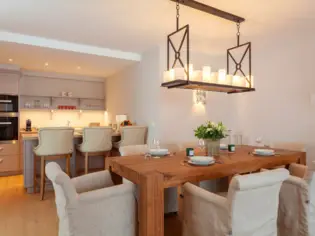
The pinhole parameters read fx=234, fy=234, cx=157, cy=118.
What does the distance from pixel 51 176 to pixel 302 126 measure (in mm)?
3622

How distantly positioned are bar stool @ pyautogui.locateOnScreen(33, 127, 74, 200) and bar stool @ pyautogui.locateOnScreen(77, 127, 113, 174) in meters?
0.23

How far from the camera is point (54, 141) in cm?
353

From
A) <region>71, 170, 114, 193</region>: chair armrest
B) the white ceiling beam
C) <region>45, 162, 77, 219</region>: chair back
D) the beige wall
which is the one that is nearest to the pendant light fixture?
the beige wall

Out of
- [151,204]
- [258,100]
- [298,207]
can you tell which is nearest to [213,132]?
[298,207]

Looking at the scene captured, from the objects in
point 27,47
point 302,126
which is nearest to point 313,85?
point 302,126

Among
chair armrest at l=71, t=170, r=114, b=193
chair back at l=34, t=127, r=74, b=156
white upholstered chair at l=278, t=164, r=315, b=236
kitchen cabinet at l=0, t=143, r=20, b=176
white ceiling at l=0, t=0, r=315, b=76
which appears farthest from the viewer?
kitchen cabinet at l=0, t=143, r=20, b=176

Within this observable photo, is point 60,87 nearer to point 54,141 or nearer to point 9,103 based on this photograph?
point 9,103

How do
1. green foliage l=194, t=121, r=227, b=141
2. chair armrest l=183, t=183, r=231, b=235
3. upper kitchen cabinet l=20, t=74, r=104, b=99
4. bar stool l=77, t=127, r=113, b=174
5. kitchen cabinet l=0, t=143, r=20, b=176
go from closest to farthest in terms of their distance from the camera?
chair armrest l=183, t=183, r=231, b=235 < green foliage l=194, t=121, r=227, b=141 < bar stool l=77, t=127, r=113, b=174 < kitchen cabinet l=0, t=143, r=20, b=176 < upper kitchen cabinet l=20, t=74, r=104, b=99

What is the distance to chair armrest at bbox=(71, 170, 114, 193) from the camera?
2037 mm

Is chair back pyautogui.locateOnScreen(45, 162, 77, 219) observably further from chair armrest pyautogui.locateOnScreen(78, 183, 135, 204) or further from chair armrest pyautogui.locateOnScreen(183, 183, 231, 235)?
chair armrest pyautogui.locateOnScreen(183, 183, 231, 235)

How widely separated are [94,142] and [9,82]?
9.09 feet

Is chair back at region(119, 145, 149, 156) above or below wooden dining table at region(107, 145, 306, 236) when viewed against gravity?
above

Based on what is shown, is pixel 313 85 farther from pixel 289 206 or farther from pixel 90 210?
pixel 90 210

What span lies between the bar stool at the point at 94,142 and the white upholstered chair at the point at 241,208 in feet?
7.86
